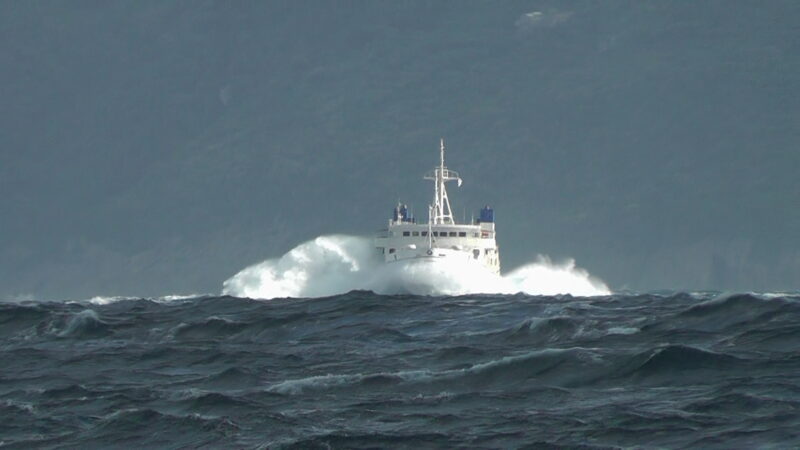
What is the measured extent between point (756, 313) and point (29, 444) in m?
25.1

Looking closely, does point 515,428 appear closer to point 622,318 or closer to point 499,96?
point 622,318

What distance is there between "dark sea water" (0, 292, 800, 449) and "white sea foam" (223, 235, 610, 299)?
33.9 m

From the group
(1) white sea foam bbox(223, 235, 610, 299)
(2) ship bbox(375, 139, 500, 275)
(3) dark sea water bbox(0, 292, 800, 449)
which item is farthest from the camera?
(2) ship bbox(375, 139, 500, 275)

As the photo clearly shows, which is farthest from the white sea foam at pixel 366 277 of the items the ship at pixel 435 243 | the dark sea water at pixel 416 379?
the dark sea water at pixel 416 379

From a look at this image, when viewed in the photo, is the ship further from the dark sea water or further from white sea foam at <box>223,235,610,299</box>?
the dark sea water

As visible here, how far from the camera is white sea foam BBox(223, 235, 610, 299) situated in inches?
3804

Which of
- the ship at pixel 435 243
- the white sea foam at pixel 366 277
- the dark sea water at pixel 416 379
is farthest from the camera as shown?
the ship at pixel 435 243

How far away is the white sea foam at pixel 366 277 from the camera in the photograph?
96625mm

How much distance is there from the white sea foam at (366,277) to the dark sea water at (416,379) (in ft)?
111

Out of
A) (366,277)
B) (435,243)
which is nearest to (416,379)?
(435,243)

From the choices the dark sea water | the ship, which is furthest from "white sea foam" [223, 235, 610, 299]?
the dark sea water

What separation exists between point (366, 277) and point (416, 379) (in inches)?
2316

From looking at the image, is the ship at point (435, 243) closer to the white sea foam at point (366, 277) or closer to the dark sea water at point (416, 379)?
the white sea foam at point (366, 277)

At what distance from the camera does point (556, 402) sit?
132ft
